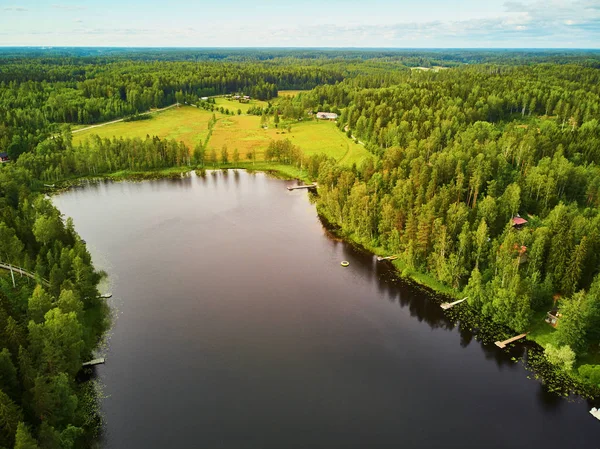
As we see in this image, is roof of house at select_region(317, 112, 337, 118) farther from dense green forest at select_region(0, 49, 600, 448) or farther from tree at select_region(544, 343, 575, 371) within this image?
tree at select_region(544, 343, 575, 371)

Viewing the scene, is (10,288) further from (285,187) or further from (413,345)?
(285,187)

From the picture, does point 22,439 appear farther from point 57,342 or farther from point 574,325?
point 574,325

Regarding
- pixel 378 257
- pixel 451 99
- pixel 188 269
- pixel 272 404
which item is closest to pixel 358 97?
pixel 451 99

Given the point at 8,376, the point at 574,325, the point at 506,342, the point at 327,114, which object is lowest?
the point at 506,342

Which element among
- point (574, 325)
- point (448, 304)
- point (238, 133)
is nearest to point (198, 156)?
point (238, 133)

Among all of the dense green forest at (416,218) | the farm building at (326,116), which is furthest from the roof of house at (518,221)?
the farm building at (326,116)

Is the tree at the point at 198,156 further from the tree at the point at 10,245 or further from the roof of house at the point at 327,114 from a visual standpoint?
the roof of house at the point at 327,114
